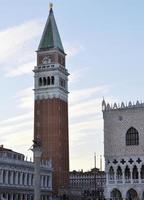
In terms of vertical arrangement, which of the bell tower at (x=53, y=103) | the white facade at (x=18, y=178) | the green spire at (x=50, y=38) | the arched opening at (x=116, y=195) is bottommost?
the arched opening at (x=116, y=195)

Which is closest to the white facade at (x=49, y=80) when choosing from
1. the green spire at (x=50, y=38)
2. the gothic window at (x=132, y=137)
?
the green spire at (x=50, y=38)

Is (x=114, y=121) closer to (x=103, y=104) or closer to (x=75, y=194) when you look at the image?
(x=103, y=104)

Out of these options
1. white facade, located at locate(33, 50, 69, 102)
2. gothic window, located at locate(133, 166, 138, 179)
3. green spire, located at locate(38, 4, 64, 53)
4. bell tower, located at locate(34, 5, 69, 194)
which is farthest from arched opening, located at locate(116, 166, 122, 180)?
green spire, located at locate(38, 4, 64, 53)

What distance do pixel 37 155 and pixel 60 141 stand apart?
1601 inches

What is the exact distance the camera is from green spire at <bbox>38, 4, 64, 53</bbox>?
9325 centimetres

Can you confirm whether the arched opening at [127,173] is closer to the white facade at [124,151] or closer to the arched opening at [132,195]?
the white facade at [124,151]

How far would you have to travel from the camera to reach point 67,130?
303 feet

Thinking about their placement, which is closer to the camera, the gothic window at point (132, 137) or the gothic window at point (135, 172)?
the gothic window at point (135, 172)

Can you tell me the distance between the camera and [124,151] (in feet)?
232

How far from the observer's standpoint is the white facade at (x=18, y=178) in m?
70.6

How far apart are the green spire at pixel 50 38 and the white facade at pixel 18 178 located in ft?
73.0

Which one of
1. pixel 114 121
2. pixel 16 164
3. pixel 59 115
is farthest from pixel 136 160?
pixel 59 115

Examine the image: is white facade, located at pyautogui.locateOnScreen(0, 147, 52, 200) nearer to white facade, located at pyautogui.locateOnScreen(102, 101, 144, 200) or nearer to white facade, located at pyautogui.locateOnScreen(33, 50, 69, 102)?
white facade, located at pyautogui.locateOnScreen(33, 50, 69, 102)

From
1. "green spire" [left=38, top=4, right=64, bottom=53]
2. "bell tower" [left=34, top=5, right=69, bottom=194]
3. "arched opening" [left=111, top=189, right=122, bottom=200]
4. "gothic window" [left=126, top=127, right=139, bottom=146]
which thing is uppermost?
"green spire" [left=38, top=4, right=64, bottom=53]
